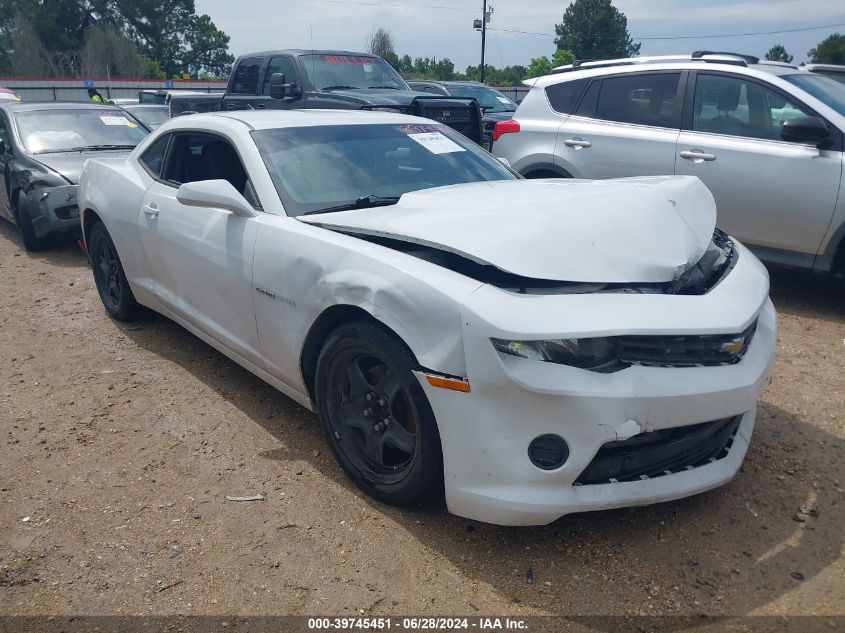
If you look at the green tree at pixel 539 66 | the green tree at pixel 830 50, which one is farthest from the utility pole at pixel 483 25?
the green tree at pixel 830 50

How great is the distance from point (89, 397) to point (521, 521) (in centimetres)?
270

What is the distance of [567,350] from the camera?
7.64 ft

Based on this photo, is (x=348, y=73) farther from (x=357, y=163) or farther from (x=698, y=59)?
(x=357, y=163)

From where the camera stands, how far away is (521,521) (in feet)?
7.91

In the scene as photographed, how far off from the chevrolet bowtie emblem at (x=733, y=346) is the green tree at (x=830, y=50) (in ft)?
231

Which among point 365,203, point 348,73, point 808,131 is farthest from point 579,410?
point 348,73

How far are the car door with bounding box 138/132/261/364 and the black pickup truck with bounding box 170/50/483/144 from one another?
4.20 meters

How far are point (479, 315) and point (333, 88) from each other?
7474mm

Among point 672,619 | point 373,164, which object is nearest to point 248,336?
point 373,164

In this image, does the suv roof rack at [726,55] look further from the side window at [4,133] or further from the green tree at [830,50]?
the green tree at [830,50]

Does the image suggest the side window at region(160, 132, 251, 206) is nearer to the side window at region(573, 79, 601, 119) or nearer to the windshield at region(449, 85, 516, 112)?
the side window at region(573, 79, 601, 119)

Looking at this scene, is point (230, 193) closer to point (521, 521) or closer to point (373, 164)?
point (373, 164)

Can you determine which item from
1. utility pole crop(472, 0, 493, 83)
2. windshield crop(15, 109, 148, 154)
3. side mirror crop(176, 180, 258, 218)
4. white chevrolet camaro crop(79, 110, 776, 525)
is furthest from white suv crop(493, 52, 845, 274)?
utility pole crop(472, 0, 493, 83)

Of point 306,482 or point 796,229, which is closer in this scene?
point 306,482
